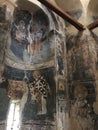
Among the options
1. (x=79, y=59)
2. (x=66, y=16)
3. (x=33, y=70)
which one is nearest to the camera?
(x=33, y=70)

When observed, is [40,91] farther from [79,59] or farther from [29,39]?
[29,39]

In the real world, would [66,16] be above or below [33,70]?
above

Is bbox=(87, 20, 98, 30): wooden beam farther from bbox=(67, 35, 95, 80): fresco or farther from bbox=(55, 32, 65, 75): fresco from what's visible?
bbox=(55, 32, 65, 75): fresco

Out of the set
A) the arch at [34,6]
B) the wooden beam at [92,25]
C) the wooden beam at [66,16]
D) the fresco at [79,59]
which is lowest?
the fresco at [79,59]

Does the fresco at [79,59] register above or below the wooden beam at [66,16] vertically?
below

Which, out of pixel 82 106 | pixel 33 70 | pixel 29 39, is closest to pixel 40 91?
pixel 33 70

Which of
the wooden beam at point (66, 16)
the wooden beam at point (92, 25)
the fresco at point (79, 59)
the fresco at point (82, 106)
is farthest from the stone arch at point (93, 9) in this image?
the fresco at point (82, 106)

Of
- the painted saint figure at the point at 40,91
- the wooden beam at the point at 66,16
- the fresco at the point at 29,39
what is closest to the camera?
the painted saint figure at the point at 40,91

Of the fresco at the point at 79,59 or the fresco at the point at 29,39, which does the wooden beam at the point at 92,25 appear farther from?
the fresco at the point at 29,39

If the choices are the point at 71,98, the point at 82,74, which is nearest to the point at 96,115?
the point at 71,98

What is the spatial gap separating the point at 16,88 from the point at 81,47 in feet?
9.64

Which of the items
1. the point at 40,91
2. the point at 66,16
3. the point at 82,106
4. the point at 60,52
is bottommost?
the point at 82,106

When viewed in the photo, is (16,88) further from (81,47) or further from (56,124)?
(81,47)

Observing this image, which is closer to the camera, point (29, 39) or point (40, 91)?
point (40, 91)
